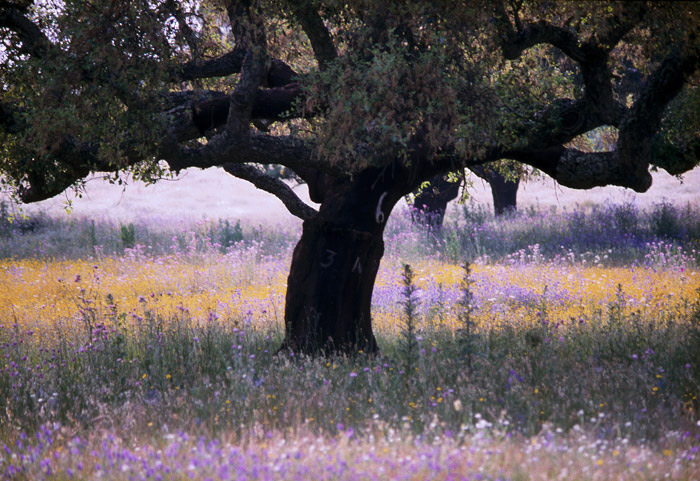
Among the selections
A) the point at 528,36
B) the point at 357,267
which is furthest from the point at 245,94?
the point at 528,36

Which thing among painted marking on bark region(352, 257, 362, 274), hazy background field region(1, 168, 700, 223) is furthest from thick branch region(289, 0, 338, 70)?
hazy background field region(1, 168, 700, 223)

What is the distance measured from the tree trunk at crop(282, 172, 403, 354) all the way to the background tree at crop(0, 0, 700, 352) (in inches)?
0.8

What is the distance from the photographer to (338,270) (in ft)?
26.0

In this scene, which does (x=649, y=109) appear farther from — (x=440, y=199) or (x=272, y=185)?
(x=440, y=199)

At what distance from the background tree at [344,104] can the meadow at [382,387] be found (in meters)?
1.35

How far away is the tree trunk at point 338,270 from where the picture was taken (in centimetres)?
792

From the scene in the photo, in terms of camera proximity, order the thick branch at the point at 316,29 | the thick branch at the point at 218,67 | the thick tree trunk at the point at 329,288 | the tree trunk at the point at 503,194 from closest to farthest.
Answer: the thick branch at the point at 316,29
the thick tree trunk at the point at 329,288
the thick branch at the point at 218,67
the tree trunk at the point at 503,194

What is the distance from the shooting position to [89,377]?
697cm

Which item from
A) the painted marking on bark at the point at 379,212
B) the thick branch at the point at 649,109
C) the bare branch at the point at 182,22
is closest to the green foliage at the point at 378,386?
the painted marking on bark at the point at 379,212

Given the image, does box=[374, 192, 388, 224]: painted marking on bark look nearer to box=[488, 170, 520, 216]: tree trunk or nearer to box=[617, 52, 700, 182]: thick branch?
box=[617, 52, 700, 182]: thick branch

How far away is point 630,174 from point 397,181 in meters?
2.83

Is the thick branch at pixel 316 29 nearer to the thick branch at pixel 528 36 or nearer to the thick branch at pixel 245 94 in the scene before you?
the thick branch at pixel 245 94

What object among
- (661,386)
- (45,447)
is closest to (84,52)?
(45,447)

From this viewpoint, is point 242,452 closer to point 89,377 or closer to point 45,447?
point 45,447
